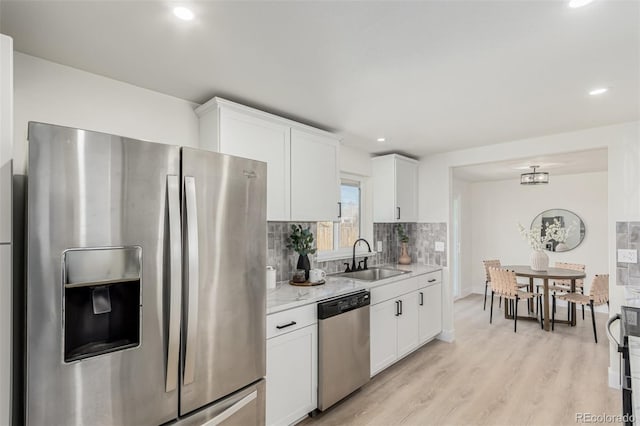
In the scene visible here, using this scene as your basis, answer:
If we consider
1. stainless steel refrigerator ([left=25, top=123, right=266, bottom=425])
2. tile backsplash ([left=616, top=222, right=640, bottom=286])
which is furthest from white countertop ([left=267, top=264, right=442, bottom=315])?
tile backsplash ([left=616, top=222, right=640, bottom=286])

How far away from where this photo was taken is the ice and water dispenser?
3.96 feet

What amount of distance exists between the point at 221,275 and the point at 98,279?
0.53 metres

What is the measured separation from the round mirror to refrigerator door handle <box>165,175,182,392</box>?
5.91 metres

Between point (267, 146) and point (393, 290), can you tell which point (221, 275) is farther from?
point (393, 290)

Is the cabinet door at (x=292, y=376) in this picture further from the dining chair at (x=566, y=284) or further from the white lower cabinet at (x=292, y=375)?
the dining chair at (x=566, y=284)

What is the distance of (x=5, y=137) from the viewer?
1.11 m

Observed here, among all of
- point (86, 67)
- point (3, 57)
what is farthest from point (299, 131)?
point (3, 57)

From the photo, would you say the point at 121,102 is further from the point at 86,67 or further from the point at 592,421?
the point at 592,421

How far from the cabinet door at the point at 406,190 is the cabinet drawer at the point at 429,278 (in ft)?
2.40

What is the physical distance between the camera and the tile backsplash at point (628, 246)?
9.25ft

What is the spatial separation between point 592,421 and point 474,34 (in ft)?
9.35

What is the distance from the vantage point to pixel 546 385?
9.50 feet

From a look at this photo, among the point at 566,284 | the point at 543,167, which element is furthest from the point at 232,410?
the point at 566,284

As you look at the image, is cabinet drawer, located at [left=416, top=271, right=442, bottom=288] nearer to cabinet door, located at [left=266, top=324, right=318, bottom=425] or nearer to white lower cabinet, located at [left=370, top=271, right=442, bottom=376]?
white lower cabinet, located at [left=370, top=271, right=442, bottom=376]
